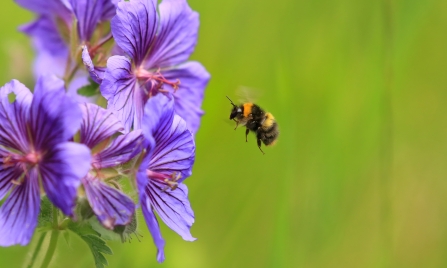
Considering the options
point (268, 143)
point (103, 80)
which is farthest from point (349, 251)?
point (103, 80)

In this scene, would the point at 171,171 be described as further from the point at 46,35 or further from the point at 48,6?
the point at 46,35

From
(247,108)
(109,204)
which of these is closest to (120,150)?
(109,204)

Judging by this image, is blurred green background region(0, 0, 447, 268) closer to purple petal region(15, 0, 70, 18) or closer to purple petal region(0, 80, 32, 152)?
purple petal region(15, 0, 70, 18)

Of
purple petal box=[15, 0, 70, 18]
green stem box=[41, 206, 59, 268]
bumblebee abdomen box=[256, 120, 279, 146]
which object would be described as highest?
bumblebee abdomen box=[256, 120, 279, 146]

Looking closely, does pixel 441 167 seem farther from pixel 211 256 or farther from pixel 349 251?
pixel 211 256

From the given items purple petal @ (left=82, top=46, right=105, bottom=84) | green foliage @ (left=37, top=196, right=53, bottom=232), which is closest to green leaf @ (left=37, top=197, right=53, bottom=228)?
green foliage @ (left=37, top=196, right=53, bottom=232)

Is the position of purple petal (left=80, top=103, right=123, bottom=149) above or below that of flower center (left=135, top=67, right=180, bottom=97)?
below
